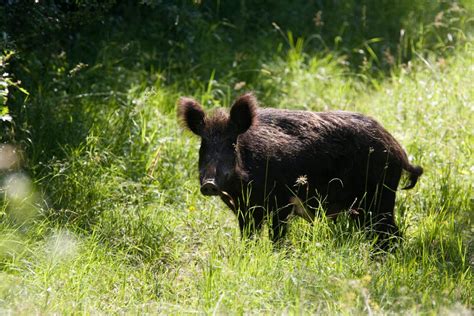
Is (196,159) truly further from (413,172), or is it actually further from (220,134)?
(413,172)

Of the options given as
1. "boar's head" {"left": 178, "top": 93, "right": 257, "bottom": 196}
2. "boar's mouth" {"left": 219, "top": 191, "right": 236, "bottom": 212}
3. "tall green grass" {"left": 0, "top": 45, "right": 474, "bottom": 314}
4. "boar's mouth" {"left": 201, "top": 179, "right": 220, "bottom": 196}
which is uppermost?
"boar's head" {"left": 178, "top": 93, "right": 257, "bottom": 196}

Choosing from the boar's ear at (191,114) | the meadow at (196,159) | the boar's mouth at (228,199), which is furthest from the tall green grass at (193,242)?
the boar's ear at (191,114)

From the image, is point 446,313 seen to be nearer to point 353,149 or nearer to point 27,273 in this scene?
point 353,149

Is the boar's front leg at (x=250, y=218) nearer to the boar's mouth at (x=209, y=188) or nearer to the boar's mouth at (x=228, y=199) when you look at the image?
the boar's mouth at (x=228, y=199)

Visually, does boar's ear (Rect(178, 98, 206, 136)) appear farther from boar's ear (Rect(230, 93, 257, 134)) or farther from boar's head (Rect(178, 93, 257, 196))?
boar's ear (Rect(230, 93, 257, 134))

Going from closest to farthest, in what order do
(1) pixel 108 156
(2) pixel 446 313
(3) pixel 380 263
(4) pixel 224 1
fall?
(2) pixel 446 313 → (3) pixel 380 263 → (1) pixel 108 156 → (4) pixel 224 1

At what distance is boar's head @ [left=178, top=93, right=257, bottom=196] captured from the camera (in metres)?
5.91

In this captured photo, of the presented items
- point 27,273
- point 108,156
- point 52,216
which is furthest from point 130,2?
point 27,273

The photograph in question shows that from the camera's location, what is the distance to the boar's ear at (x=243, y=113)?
6.07m

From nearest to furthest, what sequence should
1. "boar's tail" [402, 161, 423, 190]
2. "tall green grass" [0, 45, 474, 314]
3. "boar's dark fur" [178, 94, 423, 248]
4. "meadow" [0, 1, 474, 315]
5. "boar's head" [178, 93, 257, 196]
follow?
1. "tall green grass" [0, 45, 474, 314]
2. "meadow" [0, 1, 474, 315]
3. "boar's head" [178, 93, 257, 196]
4. "boar's dark fur" [178, 94, 423, 248]
5. "boar's tail" [402, 161, 423, 190]

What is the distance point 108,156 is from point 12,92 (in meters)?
1.21

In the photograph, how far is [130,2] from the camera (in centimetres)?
929

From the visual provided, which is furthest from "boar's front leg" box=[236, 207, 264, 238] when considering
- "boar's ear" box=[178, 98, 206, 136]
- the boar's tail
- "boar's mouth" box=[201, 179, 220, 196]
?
the boar's tail

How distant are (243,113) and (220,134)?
22cm
